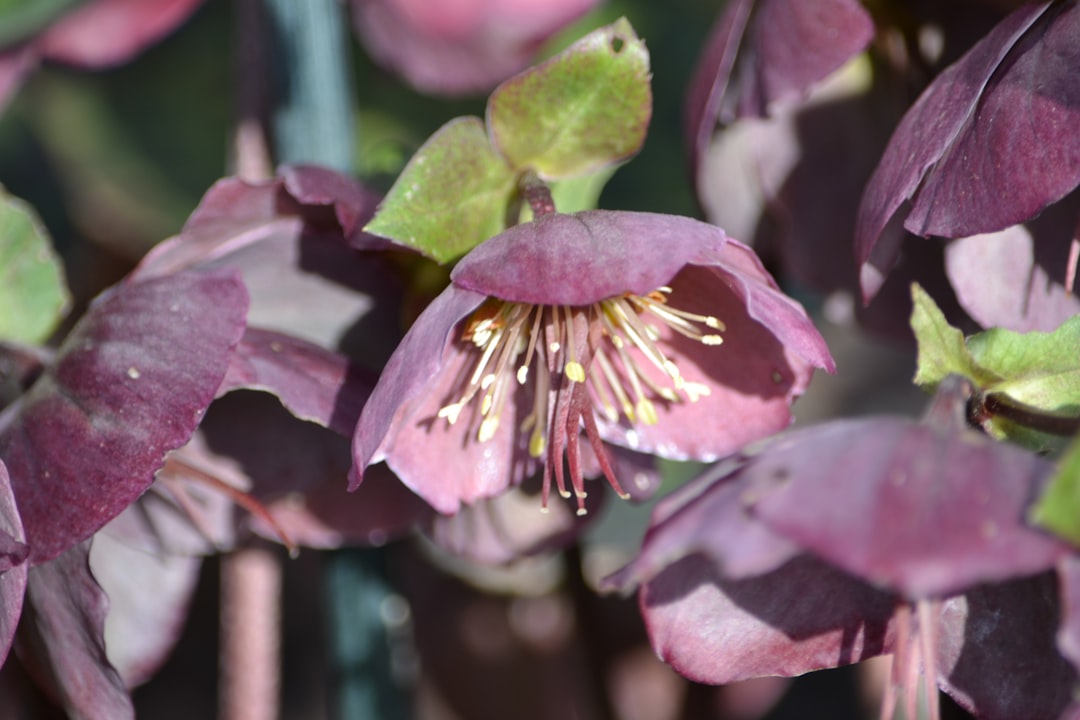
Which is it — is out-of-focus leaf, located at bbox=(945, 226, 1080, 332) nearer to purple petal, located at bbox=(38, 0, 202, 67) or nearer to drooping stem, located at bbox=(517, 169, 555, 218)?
drooping stem, located at bbox=(517, 169, 555, 218)

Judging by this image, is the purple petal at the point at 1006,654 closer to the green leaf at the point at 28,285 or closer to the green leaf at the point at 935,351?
the green leaf at the point at 935,351

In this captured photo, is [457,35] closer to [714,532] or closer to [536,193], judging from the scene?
[536,193]

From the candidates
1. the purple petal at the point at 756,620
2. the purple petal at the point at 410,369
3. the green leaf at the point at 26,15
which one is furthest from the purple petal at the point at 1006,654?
the green leaf at the point at 26,15

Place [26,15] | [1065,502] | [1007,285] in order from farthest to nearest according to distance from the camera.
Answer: [26,15] → [1007,285] → [1065,502]

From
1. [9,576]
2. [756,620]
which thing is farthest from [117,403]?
[756,620]

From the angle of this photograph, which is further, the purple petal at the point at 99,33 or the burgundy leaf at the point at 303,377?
the purple petal at the point at 99,33

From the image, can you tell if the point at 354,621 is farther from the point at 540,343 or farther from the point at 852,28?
the point at 852,28
